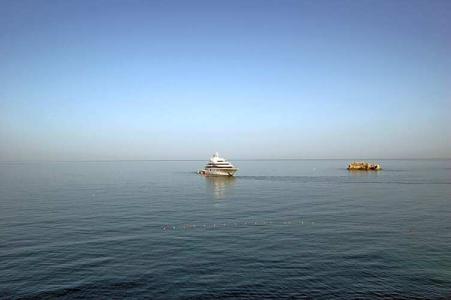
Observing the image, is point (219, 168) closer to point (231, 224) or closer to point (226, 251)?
point (231, 224)

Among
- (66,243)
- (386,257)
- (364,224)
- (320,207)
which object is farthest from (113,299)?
(320,207)

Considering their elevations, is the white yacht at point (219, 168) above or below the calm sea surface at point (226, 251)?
above

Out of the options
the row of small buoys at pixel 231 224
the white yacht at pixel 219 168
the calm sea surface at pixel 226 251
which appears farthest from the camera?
the white yacht at pixel 219 168

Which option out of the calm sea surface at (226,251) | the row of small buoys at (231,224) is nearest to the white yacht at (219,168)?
the calm sea surface at (226,251)

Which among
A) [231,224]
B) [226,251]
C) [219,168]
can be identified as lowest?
[226,251]

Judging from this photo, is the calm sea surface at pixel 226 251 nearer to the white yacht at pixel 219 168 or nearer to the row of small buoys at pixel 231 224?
the row of small buoys at pixel 231 224

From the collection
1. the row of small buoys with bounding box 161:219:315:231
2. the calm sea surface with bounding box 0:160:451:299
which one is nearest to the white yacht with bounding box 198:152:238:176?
the calm sea surface with bounding box 0:160:451:299

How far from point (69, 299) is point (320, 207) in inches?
1890

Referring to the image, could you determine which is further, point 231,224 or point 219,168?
point 219,168

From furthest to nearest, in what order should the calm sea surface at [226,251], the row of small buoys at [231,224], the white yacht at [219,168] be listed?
the white yacht at [219,168] → the row of small buoys at [231,224] → the calm sea surface at [226,251]

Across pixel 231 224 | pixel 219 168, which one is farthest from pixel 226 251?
pixel 219 168

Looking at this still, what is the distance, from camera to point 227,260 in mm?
33188

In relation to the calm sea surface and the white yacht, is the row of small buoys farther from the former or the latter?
the white yacht

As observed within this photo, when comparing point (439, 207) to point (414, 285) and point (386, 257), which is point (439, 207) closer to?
point (386, 257)
